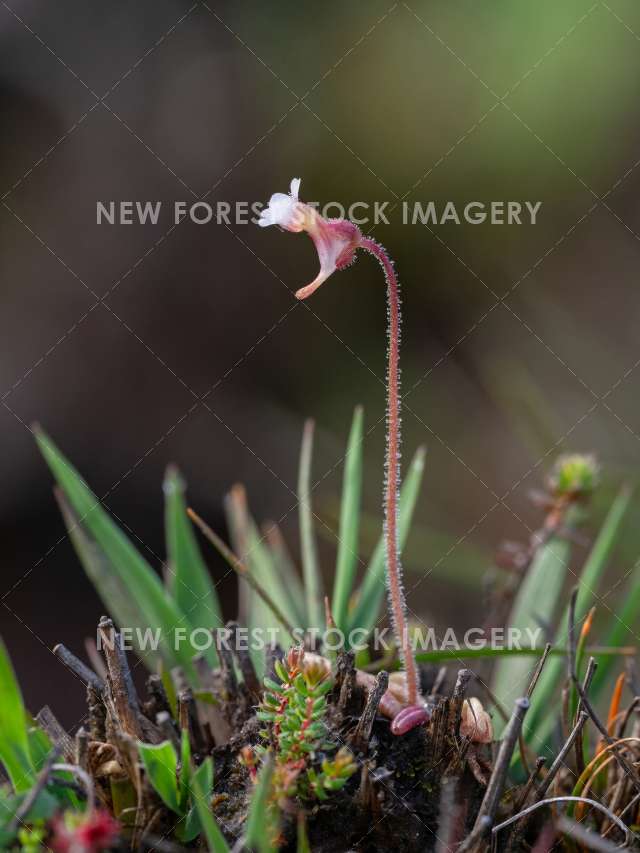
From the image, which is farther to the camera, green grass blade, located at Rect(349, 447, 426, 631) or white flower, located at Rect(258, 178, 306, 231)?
green grass blade, located at Rect(349, 447, 426, 631)

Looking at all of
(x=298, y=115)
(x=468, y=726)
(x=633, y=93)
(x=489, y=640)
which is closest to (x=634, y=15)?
(x=633, y=93)

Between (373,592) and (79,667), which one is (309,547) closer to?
(373,592)

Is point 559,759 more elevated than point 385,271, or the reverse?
point 385,271

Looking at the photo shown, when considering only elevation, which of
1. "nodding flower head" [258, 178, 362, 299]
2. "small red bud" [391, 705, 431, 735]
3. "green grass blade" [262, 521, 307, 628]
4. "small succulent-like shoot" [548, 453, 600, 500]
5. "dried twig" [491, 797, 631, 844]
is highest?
"nodding flower head" [258, 178, 362, 299]

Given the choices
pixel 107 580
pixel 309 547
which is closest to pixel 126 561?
pixel 107 580

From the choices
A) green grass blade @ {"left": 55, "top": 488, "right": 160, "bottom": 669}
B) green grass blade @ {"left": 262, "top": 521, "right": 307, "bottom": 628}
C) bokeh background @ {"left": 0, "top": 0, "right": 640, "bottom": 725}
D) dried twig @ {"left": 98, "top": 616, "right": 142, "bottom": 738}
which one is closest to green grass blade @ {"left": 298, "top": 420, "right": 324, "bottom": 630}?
green grass blade @ {"left": 262, "top": 521, "right": 307, "bottom": 628}

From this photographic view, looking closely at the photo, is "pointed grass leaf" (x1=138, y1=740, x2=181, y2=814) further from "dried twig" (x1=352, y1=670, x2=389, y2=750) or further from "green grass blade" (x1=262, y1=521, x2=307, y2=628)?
"green grass blade" (x1=262, y1=521, x2=307, y2=628)
